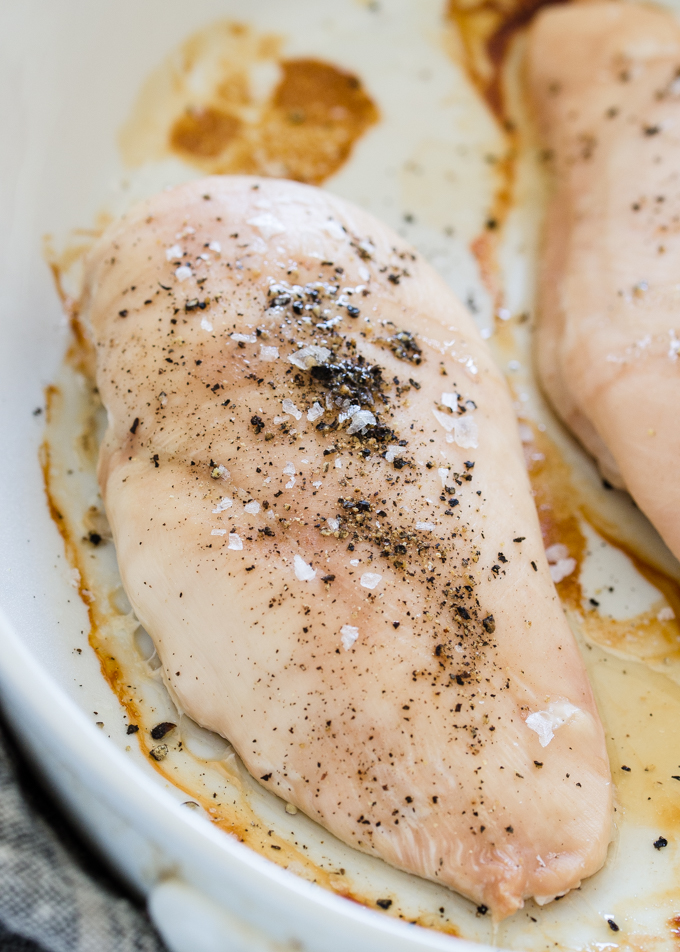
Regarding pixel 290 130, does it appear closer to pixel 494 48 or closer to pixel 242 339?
pixel 494 48

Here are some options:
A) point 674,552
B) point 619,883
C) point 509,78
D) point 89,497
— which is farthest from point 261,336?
point 509,78

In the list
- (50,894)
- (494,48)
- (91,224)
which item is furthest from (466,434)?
(494,48)

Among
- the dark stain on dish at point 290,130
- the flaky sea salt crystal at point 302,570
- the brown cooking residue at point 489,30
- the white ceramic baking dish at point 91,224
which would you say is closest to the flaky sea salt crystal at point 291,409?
the flaky sea salt crystal at point 302,570

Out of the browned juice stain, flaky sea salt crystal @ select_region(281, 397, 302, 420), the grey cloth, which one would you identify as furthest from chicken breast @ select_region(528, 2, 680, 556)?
the grey cloth

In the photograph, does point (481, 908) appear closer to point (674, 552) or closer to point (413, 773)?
point (413, 773)

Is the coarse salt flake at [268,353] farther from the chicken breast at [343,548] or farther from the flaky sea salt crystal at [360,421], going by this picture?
the flaky sea salt crystal at [360,421]

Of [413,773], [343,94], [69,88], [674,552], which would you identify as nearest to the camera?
[413,773]
